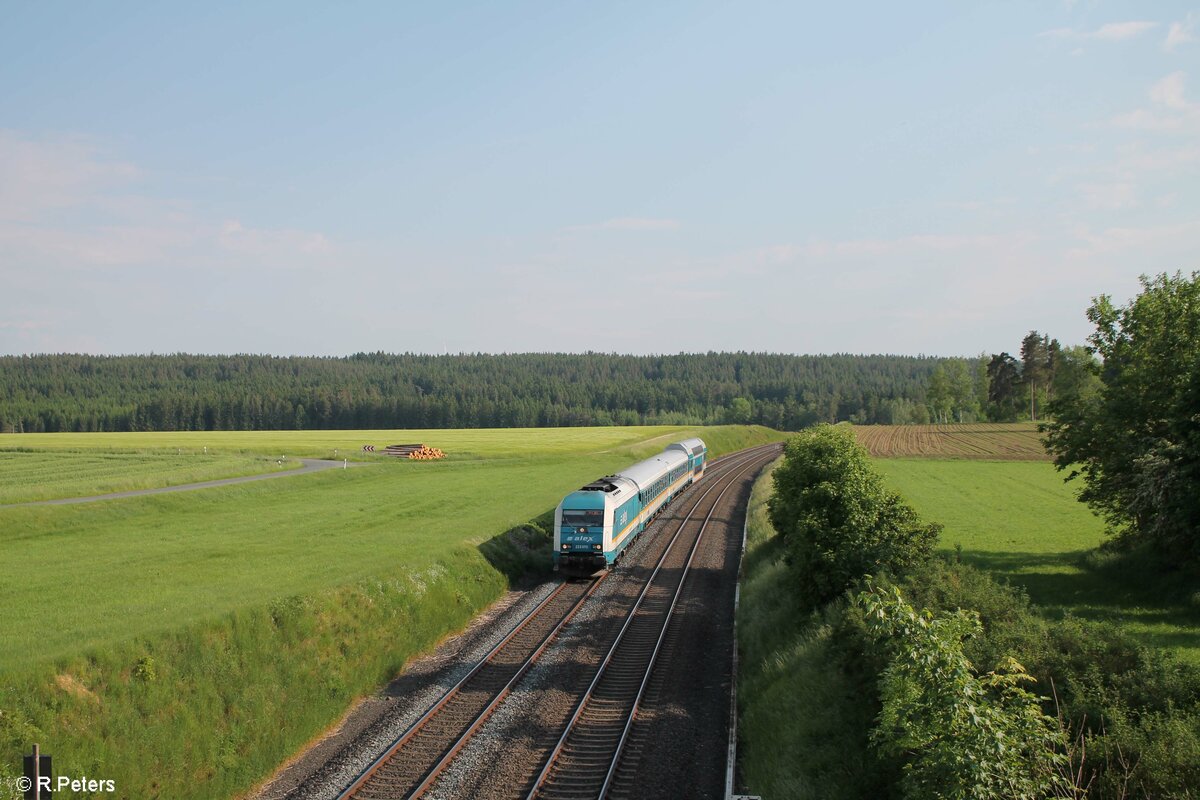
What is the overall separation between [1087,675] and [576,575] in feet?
69.8

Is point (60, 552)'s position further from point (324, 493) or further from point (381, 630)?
point (324, 493)

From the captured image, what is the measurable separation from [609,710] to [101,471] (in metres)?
52.6

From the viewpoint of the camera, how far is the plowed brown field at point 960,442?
253 ft

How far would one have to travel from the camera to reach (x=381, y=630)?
22.0 metres

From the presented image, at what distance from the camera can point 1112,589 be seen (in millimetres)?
22766

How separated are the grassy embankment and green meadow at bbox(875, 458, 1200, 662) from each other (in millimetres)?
17574

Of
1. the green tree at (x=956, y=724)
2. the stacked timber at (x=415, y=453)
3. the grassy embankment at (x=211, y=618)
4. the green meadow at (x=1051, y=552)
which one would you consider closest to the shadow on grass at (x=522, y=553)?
the grassy embankment at (x=211, y=618)

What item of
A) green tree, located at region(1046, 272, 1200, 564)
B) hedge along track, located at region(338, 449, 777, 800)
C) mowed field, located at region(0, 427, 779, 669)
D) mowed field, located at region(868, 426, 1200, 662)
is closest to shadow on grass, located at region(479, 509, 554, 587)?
mowed field, located at region(0, 427, 779, 669)

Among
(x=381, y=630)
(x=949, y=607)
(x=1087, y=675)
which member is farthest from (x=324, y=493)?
(x=1087, y=675)

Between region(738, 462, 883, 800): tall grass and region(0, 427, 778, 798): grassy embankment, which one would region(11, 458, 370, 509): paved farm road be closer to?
region(0, 427, 778, 798): grassy embankment

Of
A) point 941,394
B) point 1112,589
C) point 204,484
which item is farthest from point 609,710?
point 941,394

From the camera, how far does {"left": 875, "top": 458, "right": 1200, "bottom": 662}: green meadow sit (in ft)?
65.1

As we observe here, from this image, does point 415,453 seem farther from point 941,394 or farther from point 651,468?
point 941,394

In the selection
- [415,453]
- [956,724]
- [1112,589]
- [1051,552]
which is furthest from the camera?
[415,453]
